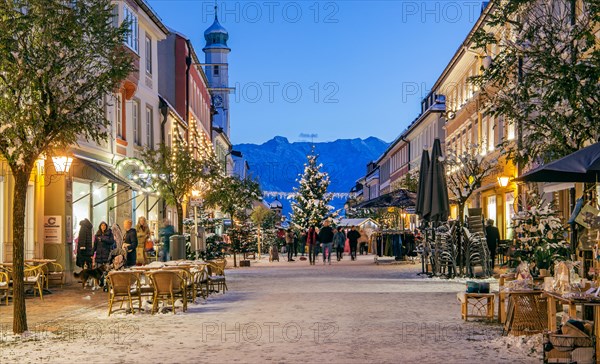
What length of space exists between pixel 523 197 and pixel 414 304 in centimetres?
1563

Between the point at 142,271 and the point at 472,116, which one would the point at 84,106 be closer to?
the point at 142,271

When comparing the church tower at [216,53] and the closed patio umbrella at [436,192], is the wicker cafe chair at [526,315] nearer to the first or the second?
the closed patio umbrella at [436,192]

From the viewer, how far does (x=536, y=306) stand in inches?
471

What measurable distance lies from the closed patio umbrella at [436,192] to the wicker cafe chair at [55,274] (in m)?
10.0

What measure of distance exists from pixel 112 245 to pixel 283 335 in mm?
10824

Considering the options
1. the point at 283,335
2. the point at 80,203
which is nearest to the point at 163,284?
the point at 283,335

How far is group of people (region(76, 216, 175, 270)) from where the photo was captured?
22.0 meters

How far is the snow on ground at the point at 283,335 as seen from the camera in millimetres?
10484

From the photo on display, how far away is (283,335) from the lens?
40.7 ft

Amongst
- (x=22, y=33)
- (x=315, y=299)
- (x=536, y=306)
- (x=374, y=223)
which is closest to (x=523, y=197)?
(x=315, y=299)

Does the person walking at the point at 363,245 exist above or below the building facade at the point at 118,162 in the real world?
below

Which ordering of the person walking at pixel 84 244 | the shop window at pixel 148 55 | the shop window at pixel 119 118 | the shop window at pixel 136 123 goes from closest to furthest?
the person walking at pixel 84 244 → the shop window at pixel 119 118 → the shop window at pixel 136 123 → the shop window at pixel 148 55

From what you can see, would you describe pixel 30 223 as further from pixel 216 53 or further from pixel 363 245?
pixel 216 53

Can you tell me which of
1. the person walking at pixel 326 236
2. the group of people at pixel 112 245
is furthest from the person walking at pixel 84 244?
the person walking at pixel 326 236
